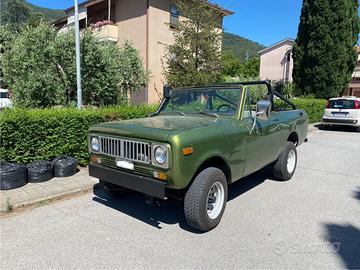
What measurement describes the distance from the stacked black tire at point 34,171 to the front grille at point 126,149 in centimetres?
184

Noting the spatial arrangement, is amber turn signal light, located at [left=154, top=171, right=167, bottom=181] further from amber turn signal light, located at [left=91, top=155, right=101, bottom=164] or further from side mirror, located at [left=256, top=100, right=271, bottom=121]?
side mirror, located at [left=256, top=100, right=271, bottom=121]

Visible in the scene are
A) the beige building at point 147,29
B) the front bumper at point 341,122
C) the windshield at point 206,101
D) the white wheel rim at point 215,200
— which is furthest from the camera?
the beige building at point 147,29

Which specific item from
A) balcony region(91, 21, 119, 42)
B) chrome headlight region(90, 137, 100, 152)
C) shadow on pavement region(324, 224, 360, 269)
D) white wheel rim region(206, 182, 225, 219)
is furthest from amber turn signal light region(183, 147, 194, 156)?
balcony region(91, 21, 119, 42)

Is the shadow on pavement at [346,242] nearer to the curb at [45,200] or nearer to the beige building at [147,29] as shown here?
the curb at [45,200]

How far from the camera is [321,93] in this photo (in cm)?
1781

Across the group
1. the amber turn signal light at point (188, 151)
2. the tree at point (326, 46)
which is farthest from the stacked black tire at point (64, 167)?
the tree at point (326, 46)

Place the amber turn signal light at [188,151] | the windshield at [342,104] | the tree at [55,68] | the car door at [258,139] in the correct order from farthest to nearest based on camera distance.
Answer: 1. the windshield at [342,104]
2. the tree at [55,68]
3. the car door at [258,139]
4. the amber turn signal light at [188,151]

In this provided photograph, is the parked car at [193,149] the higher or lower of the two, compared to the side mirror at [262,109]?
lower

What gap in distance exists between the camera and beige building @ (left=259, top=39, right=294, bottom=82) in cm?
4002

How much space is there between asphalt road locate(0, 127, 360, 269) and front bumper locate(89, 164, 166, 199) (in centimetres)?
58

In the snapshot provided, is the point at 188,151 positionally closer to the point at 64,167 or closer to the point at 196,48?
the point at 64,167

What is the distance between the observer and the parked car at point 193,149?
3395 mm

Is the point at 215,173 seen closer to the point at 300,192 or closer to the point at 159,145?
the point at 159,145

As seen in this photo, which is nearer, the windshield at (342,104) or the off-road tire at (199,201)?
the off-road tire at (199,201)
